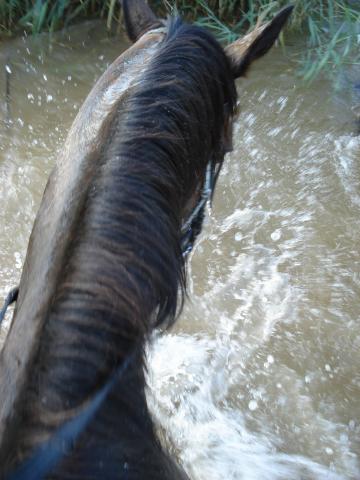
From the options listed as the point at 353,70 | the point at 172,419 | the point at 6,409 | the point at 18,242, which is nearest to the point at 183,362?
the point at 172,419

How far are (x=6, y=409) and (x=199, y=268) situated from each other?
181 cm

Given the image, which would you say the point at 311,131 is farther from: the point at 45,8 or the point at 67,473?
the point at 67,473

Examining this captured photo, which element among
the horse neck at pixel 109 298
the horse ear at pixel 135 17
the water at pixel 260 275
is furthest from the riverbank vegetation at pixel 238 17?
the horse neck at pixel 109 298

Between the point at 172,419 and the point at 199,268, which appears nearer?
the point at 172,419

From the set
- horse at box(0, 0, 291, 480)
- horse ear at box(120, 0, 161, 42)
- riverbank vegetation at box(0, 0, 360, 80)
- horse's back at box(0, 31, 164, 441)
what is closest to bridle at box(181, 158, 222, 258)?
horse at box(0, 0, 291, 480)

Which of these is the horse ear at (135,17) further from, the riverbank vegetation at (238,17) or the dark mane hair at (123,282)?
the riverbank vegetation at (238,17)

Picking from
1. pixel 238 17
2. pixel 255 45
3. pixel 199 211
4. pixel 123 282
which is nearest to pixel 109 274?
pixel 123 282

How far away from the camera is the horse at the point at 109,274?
104 cm

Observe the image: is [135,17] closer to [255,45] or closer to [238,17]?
[255,45]

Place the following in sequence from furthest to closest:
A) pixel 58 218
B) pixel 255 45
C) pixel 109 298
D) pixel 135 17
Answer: pixel 135 17 < pixel 255 45 < pixel 58 218 < pixel 109 298

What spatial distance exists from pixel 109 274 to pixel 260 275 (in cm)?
164

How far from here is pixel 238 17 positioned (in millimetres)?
4191

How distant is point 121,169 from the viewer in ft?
4.39

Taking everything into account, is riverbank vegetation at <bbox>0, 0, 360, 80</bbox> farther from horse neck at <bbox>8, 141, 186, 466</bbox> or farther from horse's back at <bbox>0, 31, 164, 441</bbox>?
horse neck at <bbox>8, 141, 186, 466</bbox>
